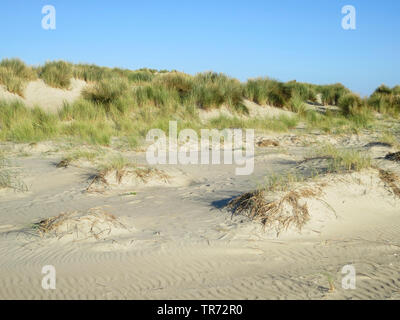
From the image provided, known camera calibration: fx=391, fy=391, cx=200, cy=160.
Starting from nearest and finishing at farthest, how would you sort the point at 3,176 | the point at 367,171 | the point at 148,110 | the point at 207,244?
1. the point at 207,244
2. the point at 367,171
3. the point at 3,176
4. the point at 148,110

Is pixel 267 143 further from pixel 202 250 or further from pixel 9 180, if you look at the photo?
pixel 202 250

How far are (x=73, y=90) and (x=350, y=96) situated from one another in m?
10.4

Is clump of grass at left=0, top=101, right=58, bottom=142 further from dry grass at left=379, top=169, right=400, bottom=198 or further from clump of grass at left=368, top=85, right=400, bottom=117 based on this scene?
clump of grass at left=368, top=85, right=400, bottom=117

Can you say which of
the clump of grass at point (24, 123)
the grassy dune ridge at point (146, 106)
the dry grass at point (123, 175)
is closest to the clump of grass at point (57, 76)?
the grassy dune ridge at point (146, 106)

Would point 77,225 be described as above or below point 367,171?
below

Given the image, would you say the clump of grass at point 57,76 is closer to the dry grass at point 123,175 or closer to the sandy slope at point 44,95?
the sandy slope at point 44,95

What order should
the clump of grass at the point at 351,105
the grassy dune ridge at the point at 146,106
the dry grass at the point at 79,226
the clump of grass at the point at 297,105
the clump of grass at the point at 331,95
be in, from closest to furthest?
the dry grass at the point at 79,226, the grassy dune ridge at the point at 146,106, the clump of grass at the point at 351,105, the clump of grass at the point at 297,105, the clump of grass at the point at 331,95

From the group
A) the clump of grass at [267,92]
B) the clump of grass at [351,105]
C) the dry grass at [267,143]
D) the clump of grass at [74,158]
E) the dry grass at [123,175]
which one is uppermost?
the clump of grass at [267,92]

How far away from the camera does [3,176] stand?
598 cm

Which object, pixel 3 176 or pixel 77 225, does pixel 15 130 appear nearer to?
pixel 3 176

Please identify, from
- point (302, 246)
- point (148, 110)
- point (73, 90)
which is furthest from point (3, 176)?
point (73, 90)

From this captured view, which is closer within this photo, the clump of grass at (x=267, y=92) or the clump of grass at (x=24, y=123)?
the clump of grass at (x=24, y=123)

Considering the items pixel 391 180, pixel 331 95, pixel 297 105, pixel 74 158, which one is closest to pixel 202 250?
pixel 391 180

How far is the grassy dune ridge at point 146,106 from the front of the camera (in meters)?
9.70
